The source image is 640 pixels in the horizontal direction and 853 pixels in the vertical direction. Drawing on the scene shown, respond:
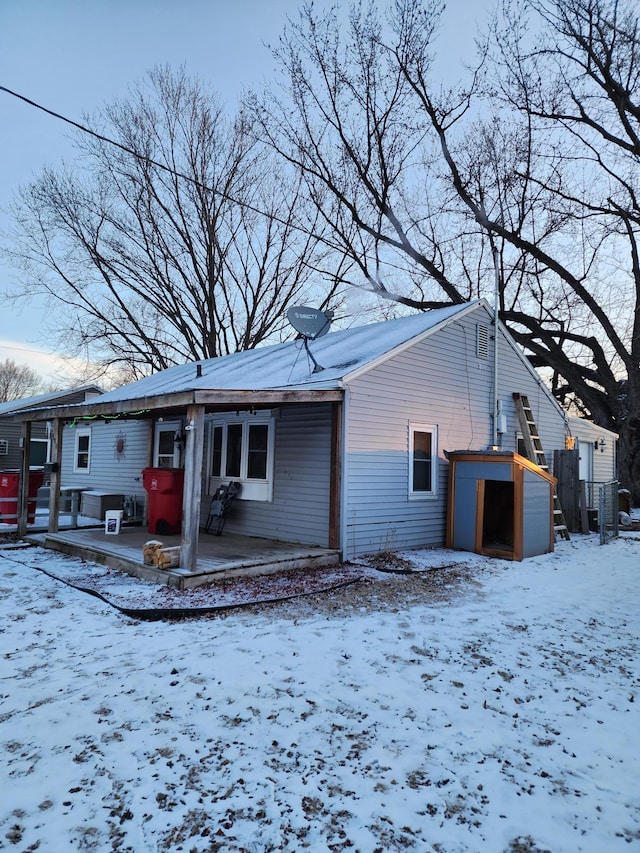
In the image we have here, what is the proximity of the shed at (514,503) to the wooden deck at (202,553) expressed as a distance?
2682mm

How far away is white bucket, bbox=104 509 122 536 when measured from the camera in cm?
896

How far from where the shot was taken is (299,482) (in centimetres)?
841

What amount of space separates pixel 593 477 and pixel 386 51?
1497 cm

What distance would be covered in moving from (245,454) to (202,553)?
2.46 metres

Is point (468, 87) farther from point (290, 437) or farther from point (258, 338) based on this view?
point (290, 437)

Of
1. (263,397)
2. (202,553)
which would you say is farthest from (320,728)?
(202,553)

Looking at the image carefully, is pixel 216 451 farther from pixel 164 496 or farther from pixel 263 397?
pixel 263 397

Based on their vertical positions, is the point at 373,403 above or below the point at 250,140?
below

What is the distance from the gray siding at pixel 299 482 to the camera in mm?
8078

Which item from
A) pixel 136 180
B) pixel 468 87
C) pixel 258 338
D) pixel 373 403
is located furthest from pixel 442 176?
pixel 373 403

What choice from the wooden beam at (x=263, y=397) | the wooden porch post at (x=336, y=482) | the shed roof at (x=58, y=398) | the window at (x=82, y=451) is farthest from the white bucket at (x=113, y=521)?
the shed roof at (x=58, y=398)

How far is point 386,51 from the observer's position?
666 inches

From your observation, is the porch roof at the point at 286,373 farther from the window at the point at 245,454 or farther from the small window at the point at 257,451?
the small window at the point at 257,451

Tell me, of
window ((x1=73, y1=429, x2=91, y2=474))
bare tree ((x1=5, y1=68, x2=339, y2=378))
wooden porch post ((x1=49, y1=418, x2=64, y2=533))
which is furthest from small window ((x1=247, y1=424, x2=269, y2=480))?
bare tree ((x1=5, y1=68, x2=339, y2=378))
